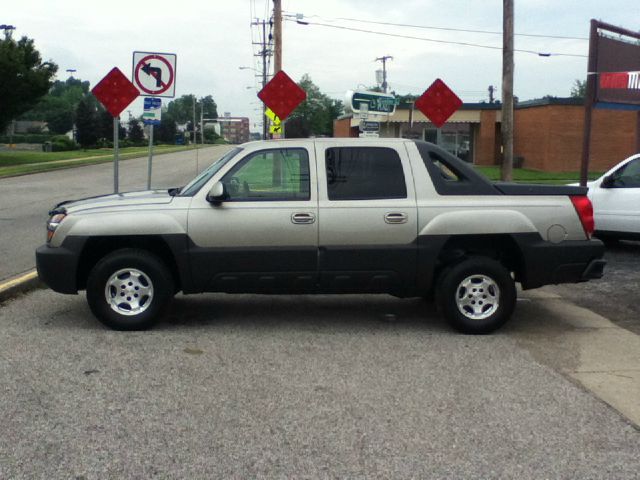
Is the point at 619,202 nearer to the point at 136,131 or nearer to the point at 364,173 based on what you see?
the point at 364,173

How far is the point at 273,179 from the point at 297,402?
2.64 metres

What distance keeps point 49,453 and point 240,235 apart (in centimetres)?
306

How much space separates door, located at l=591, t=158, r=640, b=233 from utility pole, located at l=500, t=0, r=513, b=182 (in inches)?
263

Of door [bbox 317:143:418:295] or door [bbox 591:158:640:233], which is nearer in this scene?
door [bbox 317:143:418:295]

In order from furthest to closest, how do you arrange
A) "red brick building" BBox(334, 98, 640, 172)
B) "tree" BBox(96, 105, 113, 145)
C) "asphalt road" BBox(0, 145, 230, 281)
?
"tree" BBox(96, 105, 113, 145), "red brick building" BBox(334, 98, 640, 172), "asphalt road" BBox(0, 145, 230, 281)

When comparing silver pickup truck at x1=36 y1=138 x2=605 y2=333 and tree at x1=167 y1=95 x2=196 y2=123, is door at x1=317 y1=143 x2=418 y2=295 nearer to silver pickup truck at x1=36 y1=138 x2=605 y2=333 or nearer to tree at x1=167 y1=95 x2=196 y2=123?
silver pickup truck at x1=36 y1=138 x2=605 y2=333

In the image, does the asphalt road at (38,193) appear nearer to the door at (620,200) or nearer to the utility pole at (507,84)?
the door at (620,200)

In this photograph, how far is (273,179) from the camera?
7.06 meters

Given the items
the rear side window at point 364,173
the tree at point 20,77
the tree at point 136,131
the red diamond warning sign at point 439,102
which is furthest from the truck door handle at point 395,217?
the tree at point 136,131

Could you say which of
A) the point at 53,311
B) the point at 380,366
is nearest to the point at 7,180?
the point at 53,311

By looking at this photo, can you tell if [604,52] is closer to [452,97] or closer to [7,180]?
[452,97]

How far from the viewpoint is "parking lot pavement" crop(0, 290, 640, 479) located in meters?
4.04

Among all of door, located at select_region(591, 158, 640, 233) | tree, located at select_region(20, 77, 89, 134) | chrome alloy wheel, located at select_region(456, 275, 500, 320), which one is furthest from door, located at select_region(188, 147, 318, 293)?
tree, located at select_region(20, 77, 89, 134)

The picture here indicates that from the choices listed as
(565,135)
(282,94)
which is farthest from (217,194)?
(565,135)
